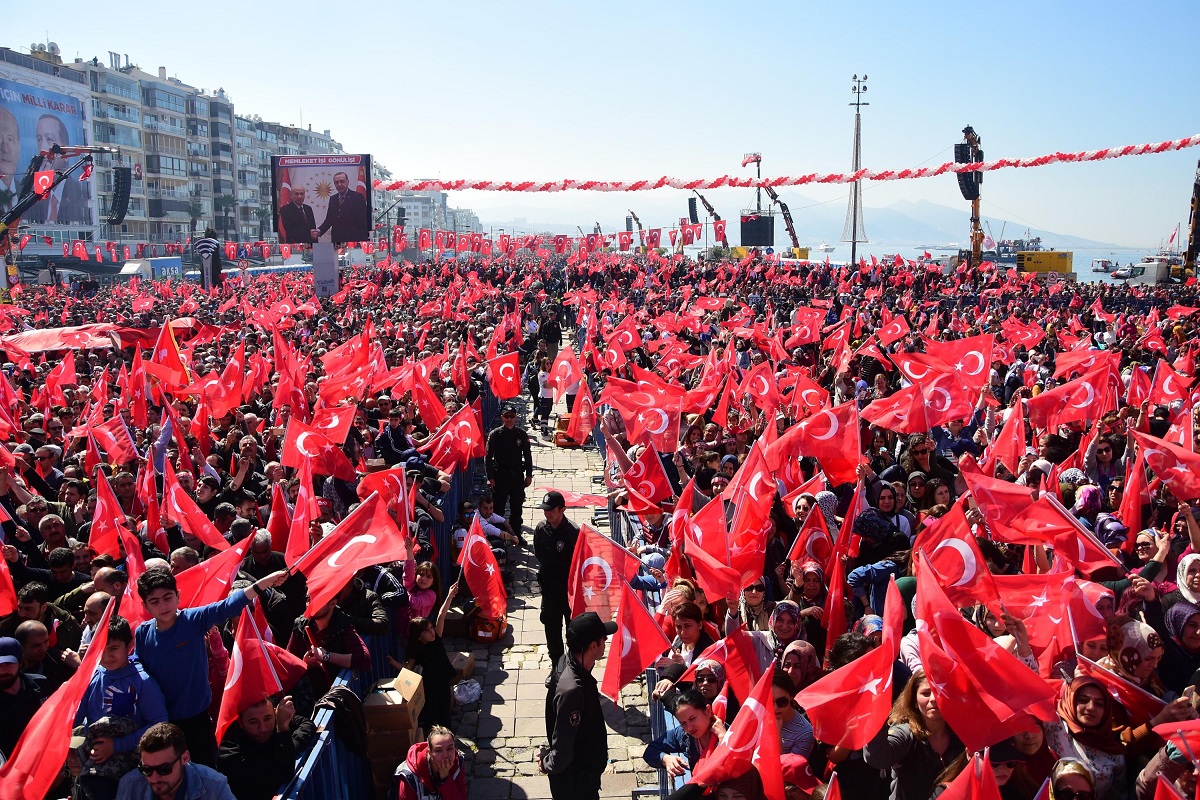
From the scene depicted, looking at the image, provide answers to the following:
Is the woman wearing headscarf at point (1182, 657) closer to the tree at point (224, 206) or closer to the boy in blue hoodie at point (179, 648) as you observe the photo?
the boy in blue hoodie at point (179, 648)

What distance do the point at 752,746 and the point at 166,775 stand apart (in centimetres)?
251

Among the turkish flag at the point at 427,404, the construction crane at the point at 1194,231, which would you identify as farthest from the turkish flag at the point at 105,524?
the construction crane at the point at 1194,231

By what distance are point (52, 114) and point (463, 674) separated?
3031 inches

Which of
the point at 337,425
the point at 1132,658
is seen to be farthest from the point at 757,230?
the point at 1132,658

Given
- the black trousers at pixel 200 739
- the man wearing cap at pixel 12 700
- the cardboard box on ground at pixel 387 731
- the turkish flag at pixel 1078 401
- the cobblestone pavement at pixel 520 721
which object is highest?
the turkish flag at pixel 1078 401

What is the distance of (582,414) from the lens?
13750mm

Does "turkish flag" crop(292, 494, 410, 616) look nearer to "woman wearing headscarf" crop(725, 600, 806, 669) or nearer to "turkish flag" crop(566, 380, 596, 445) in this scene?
"woman wearing headscarf" crop(725, 600, 806, 669)

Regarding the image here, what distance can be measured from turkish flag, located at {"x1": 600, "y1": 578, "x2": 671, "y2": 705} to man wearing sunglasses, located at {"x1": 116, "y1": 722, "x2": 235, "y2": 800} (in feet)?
7.63

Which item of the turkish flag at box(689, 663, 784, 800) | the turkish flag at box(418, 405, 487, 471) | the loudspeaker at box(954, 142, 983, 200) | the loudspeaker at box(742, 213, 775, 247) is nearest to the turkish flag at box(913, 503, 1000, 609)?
the turkish flag at box(689, 663, 784, 800)

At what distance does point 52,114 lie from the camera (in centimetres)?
6950

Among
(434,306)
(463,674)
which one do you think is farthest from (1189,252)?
(463,674)

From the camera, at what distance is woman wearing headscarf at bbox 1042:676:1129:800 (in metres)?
4.15

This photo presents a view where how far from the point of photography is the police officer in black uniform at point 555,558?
23.1 ft

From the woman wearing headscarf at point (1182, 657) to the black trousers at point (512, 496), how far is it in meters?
6.94
